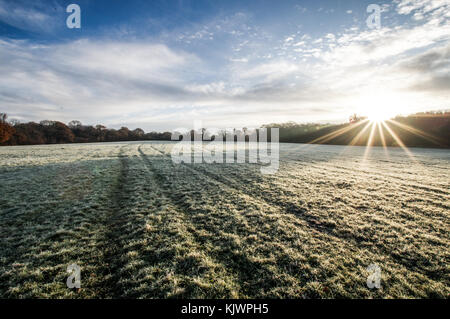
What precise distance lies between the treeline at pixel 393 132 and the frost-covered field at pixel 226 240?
43.9 m

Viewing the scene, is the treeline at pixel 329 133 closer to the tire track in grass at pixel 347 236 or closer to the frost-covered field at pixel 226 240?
the frost-covered field at pixel 226 240

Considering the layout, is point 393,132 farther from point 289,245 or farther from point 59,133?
point 59,133

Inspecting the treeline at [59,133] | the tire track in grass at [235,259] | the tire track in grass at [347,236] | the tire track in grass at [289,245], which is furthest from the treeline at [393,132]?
the treeline at [59,133]

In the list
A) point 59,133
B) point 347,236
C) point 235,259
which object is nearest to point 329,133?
point 347,236

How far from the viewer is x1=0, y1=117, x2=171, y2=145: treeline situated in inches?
→ 2783

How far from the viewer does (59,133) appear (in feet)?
290

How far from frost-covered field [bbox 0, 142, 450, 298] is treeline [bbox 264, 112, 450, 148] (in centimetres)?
4391

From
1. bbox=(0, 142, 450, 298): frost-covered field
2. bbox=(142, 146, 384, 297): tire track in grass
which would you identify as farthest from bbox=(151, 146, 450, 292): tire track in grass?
bbox=(142, 146, 384, 297): tire track in grass

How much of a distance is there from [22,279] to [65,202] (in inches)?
271

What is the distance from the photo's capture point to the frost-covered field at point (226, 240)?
4746mm

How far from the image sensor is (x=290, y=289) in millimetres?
4625
